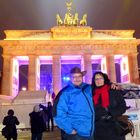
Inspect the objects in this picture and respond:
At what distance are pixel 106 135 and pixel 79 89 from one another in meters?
0.91

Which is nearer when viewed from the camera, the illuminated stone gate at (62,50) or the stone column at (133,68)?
the stone column at (133,68)

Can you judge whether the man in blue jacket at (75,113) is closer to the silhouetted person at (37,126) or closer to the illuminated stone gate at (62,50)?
the silhouetted person at (37,126)

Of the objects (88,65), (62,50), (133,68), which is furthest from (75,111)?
(133,68)

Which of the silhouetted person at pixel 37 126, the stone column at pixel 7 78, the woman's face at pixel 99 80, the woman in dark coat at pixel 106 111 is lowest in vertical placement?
the silhouetted person at pixel 37 126

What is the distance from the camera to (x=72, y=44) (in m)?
44.3

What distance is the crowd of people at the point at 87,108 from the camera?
13.8 ft

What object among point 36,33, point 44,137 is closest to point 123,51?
point 36,33

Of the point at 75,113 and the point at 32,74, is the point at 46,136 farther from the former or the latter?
the point at 32,74

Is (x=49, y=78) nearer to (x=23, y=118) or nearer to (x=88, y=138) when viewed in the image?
(x=23, y=118)

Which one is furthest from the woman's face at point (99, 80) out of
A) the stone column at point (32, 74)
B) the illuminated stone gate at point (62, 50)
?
the stone column at point (32, 74)

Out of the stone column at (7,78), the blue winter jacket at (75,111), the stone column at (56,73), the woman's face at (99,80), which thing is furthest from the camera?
the stone column at (56,73)

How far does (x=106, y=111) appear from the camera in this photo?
464 cm

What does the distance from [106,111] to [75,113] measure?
0.65m

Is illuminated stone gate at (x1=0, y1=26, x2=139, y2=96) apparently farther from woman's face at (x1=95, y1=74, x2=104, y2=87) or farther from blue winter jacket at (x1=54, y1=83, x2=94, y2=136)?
blue winter jacket at (x1=54, y1=83, x2=94, y2=136)
